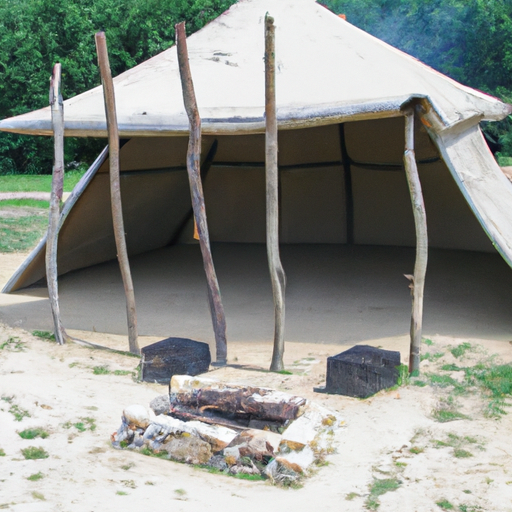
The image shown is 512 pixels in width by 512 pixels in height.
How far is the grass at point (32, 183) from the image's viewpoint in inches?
582

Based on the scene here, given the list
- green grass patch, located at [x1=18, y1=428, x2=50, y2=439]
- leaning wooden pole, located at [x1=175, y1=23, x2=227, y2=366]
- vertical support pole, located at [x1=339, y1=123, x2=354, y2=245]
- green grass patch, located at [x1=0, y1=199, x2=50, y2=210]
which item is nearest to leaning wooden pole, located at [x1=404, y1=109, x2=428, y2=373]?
leaning wooden pole, located at [x1=175, y1=23, x2=227, y2=366]

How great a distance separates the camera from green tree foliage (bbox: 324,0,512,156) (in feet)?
59.7

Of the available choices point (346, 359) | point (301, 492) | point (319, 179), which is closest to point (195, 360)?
point (346, 359)

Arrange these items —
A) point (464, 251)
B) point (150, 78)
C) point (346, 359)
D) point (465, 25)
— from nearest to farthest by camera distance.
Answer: point (346, 359)
point (150, 78)
point (464, 251)
point (465, 25)

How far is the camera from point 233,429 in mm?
3385

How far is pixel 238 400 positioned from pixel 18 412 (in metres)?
1.12

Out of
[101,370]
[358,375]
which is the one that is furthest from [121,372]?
[358,375]

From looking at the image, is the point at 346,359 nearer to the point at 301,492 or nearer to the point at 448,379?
the point at 448,379

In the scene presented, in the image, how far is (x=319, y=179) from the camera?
948cm

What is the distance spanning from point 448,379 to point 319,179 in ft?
17.9

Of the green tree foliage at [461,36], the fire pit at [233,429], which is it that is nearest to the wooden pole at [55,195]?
the fire pit at [233,429]

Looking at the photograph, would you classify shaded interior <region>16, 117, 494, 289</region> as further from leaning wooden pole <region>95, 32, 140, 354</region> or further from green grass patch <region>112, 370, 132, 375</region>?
green grass patch <region>112, 370, 132, 375</region>

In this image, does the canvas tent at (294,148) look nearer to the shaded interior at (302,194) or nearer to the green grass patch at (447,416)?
the shaded interior at (302,194)

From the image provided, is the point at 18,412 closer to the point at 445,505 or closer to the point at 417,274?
the point at 445,505
